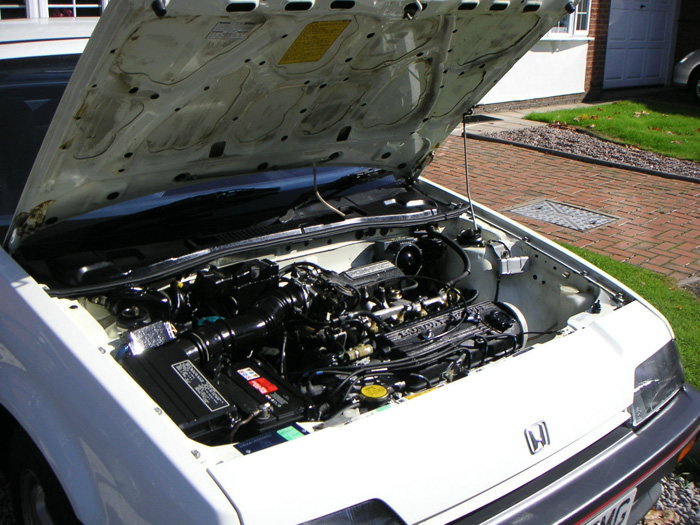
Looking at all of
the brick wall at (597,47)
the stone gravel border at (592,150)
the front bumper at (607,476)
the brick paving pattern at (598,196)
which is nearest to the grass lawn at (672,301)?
the brick paving pattern at (598,196)

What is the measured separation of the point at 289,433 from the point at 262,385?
30 cm

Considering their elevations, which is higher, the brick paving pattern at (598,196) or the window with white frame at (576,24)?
the window with white frame at (576,24)

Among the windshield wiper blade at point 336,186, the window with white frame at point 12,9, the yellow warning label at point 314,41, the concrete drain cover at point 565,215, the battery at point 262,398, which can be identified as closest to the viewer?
the battery at point 262,398

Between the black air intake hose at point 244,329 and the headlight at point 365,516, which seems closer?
the headlight at point 365,516

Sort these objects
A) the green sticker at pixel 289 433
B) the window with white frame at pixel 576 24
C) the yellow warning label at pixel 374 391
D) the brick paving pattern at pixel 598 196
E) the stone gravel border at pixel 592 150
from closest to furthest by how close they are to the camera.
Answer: the green sticker at pixel 289 433 → the yellow warning label at pixel 374 391 → the brick paving pattern at pixel 598 196 → the stone gravel border at pixel 592 150 → the window with white frame at pixel 576 24

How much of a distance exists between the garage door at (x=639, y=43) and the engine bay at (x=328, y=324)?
11672mm

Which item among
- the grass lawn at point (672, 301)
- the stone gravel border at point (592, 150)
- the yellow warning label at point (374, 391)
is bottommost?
the grass lawn at point (672, 301)

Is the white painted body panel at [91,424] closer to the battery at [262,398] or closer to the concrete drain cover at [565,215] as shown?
the battery at [262,398]

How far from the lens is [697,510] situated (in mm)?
2986

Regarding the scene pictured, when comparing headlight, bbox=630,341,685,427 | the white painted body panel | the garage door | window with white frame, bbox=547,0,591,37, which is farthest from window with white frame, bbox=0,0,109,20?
the garage door

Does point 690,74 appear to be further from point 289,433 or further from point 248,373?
point 289,433

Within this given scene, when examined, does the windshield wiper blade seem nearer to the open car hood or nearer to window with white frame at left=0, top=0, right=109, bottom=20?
the open car hood

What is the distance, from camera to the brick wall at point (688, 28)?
47.3ft

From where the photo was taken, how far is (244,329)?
8.00 ft
